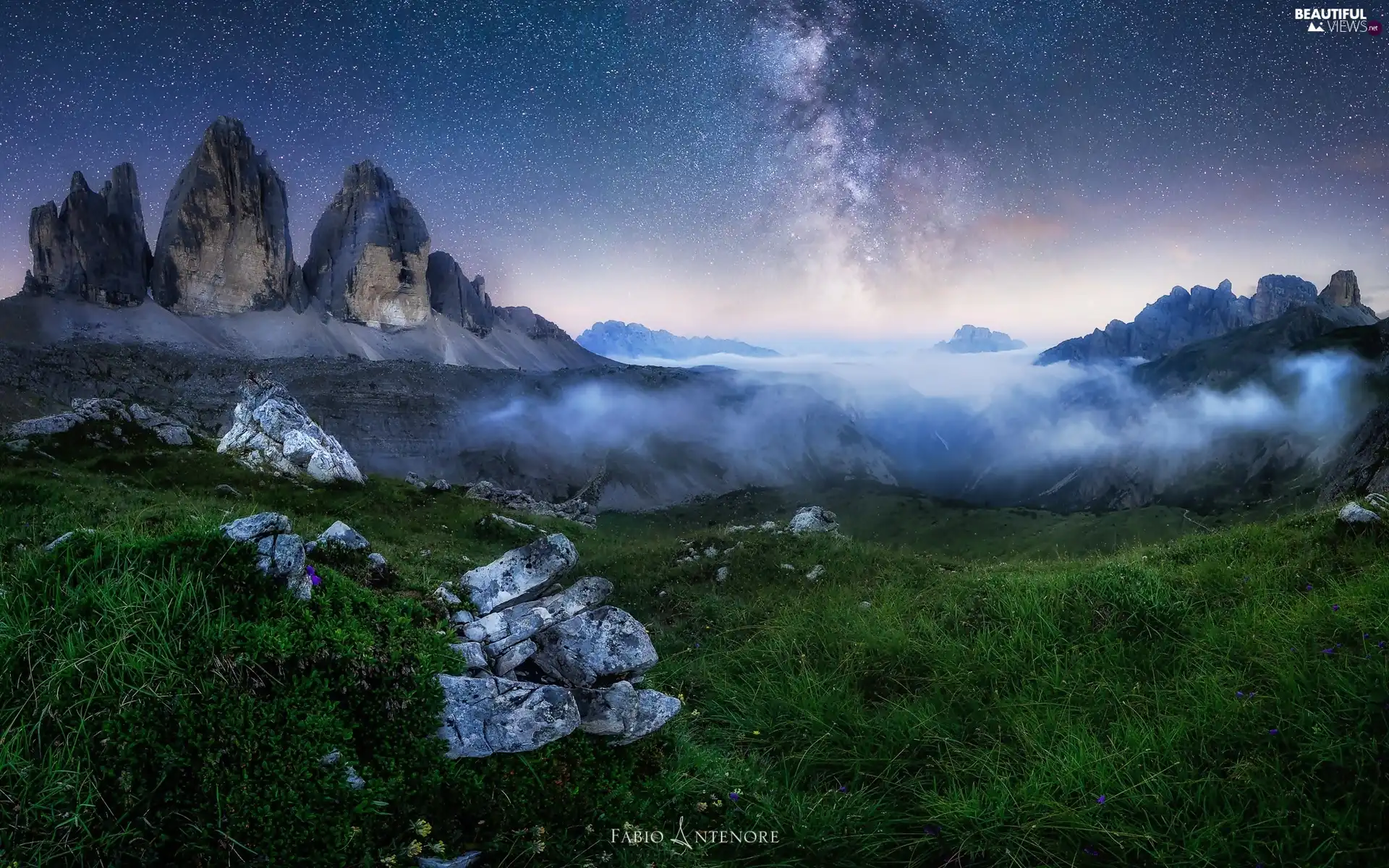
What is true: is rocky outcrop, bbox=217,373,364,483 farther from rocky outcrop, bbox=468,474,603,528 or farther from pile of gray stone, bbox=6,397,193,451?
rocky outcrop, bbox=468,474,603,528

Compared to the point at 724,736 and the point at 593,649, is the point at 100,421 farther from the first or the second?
the point at 724,736

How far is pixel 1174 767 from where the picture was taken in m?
5.40

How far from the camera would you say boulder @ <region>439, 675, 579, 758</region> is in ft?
15.9

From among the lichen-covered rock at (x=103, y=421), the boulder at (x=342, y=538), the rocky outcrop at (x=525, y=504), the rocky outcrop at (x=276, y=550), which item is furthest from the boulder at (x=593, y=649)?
the rocky outcrop at (x=525, y=504)

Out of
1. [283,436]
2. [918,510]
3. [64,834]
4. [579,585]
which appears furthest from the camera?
[918,510]

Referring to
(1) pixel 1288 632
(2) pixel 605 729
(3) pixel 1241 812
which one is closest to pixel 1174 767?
(3) pixel 1241 812

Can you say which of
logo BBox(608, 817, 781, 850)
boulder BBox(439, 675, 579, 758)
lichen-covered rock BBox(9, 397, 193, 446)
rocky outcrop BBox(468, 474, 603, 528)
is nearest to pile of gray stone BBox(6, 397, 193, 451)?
lichen-covered rock BBox(9, 397, 193, 446)

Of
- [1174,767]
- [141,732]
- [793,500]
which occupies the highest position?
[141,732]

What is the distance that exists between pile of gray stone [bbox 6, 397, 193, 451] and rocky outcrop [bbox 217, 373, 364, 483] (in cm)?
247

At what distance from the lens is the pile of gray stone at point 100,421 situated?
1205 inches

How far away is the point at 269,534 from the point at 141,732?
173cm

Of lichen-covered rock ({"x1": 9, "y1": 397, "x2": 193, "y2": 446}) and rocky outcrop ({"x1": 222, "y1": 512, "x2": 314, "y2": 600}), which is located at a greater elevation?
rocky outcrop ({"x1": 222, "y1": 512, "x2": 314, "y2": 600})

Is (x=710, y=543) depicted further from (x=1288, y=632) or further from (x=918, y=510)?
(x=918, y=510)

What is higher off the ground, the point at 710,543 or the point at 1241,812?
the point at 1241,812
